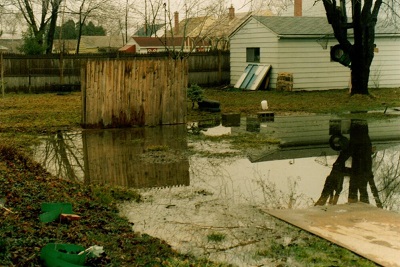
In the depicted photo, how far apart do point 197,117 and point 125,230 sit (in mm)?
10589

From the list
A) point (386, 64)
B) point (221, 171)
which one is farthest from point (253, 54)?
point (221, 171)

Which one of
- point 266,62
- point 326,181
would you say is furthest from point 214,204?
point 266,62

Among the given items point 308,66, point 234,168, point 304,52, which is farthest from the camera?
point 308,66

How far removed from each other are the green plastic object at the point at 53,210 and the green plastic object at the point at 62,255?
1.28 m

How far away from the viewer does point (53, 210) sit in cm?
636

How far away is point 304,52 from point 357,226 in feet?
61.1

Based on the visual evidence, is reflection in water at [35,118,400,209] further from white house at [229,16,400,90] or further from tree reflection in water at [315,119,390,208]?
A: white house at [229,16,400,90]

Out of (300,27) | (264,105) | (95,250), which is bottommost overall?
(95,250)

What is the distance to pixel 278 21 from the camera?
25.3 m

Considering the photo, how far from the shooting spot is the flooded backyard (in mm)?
6430

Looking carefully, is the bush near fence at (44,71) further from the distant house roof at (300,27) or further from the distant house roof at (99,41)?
the distant house roof at (99,41)

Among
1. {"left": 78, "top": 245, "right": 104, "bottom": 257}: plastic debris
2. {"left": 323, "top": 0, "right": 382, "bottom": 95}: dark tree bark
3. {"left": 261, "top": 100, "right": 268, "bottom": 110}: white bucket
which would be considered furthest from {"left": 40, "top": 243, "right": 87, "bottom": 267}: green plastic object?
{"left": 323, "top": 0, "right": 382, "bottom": 95}: dark tree bark

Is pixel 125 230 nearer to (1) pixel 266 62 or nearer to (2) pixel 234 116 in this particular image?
(2) pixel 234 116

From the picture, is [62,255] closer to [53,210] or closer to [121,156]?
[53,210]
